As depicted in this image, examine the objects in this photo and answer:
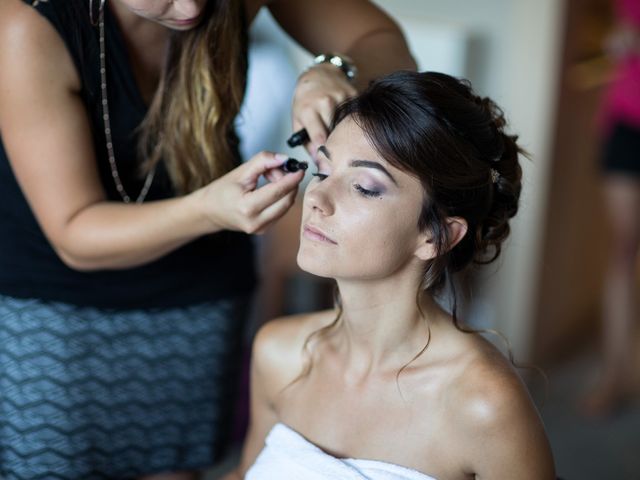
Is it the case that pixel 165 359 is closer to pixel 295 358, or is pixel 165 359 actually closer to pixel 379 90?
pixel 295 358

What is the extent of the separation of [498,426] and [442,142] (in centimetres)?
41

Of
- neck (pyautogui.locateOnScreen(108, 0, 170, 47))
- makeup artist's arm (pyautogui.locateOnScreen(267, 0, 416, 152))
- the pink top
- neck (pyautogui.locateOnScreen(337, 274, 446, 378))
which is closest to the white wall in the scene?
the pink top

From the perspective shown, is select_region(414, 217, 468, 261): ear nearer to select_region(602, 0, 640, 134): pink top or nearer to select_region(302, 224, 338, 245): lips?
select_region(302, 224, 338, 245): lips

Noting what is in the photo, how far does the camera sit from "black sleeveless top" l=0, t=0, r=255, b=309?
1357 millimetres

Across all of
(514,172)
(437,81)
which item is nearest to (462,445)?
(514,172)

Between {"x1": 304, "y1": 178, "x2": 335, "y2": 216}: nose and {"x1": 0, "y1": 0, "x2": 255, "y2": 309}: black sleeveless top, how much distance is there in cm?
31

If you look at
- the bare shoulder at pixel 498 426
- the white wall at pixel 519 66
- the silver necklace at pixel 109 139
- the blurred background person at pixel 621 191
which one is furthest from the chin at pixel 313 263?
the blurred background person at pixel 621 191

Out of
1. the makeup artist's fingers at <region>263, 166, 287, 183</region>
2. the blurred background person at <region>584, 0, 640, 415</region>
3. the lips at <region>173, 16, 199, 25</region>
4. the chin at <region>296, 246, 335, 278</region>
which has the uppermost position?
the lips at <region>173, 16, 199, 25</region>

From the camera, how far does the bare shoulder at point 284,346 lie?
1.55m

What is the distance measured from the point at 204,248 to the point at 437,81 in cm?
55

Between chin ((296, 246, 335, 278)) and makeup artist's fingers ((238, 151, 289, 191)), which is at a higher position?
makeup artist's fingers ((238, 151, 289, 191))

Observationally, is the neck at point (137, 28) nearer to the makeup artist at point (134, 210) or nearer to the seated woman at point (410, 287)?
the makeup artist at point (134, 210)

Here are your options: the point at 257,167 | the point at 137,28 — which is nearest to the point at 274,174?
the point at 257,167

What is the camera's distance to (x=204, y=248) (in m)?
1.61
